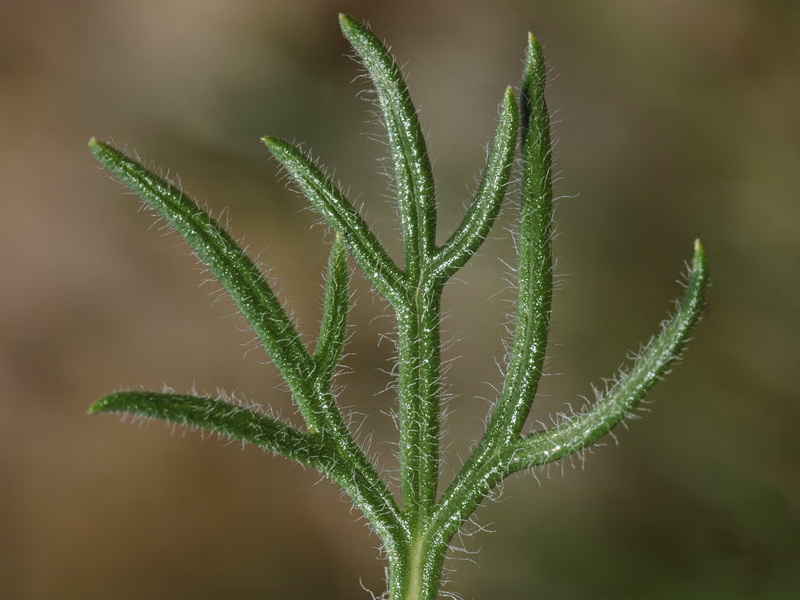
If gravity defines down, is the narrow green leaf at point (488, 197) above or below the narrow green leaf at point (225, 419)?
above

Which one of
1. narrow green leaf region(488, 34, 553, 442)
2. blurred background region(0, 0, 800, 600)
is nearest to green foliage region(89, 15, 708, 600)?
narrow green leaf region(488, 34, 553, 442)

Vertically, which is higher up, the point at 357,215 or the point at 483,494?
the point at 357,215

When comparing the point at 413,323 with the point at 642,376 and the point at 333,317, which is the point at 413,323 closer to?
the point at 333,317

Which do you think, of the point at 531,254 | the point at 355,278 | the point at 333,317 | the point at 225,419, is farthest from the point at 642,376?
the point at 355,278

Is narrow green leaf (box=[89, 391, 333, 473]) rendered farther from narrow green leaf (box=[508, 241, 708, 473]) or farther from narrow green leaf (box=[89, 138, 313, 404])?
narrow green leaf (box=[508, 241, 708, 473])

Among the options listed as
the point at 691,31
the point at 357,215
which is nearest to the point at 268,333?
the point at 357,215

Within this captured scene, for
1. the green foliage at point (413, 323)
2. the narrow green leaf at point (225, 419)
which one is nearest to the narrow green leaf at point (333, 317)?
the green foliage at point (413, 323)

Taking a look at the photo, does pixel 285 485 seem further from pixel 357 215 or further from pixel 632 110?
pixel 357 215

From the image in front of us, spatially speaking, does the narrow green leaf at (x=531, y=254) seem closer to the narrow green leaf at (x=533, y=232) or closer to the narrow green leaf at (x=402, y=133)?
the narrow green leaf at (x=533, y=232)
